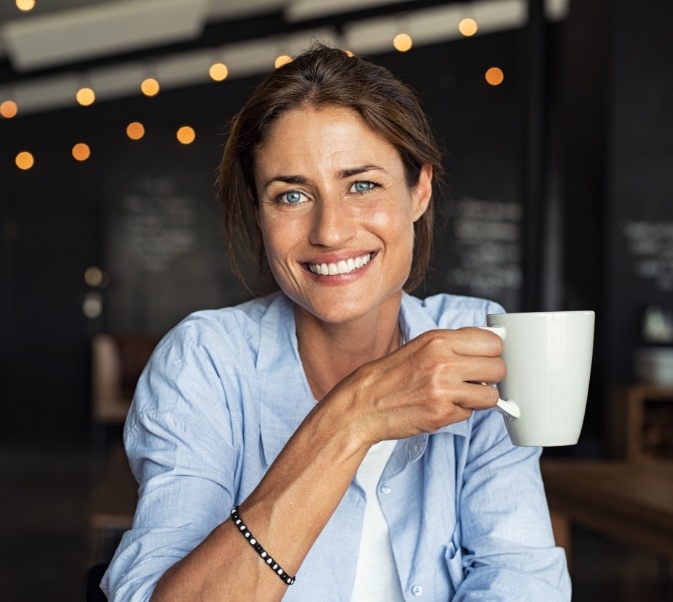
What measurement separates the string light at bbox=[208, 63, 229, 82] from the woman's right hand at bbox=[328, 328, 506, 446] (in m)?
7.66

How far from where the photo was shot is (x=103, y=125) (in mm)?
8453

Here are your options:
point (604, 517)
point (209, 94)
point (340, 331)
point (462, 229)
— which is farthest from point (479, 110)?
point (340, 331)

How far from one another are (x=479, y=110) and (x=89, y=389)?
415 centimetres

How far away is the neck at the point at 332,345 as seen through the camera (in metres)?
1.38

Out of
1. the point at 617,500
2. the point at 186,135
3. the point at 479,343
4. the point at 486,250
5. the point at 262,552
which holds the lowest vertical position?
the point at 617,500

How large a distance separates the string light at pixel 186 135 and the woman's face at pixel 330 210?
24.4 ft

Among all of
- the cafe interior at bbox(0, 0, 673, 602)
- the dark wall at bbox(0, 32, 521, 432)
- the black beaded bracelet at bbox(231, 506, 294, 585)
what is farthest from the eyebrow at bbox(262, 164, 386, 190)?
the dark wall at bbox(0, 32, 521, 432)

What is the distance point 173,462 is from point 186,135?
25.0ft

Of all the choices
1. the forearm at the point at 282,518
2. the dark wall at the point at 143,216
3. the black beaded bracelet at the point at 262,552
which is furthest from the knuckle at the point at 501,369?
the dark wall at the point at 143,216

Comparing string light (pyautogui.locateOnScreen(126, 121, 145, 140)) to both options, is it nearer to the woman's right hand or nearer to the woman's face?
the woman's face

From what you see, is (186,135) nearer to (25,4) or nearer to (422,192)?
(25,4)

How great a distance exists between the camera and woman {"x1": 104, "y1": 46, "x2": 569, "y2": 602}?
1164 mm

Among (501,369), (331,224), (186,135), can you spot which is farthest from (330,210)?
(186,135)

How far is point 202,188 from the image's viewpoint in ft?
27.9
